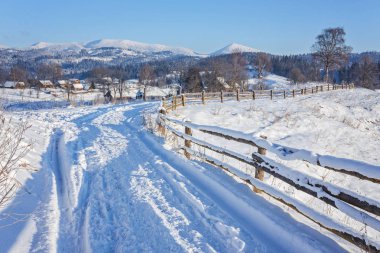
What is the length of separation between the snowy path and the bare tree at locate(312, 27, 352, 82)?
53669 millimetres

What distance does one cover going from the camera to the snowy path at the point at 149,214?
4.32 m

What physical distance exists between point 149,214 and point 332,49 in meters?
56.9

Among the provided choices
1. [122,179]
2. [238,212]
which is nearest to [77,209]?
[122,179]

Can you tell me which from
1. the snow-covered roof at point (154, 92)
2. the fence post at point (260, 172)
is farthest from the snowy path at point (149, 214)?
the snow-covered roof at point (154, 92)

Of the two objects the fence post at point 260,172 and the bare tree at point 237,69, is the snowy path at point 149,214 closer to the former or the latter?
the fence post at point 260,172

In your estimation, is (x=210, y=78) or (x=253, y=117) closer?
(x=253, y=117)

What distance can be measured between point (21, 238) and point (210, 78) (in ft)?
Answer: 188

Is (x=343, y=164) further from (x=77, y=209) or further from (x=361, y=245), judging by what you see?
(x=77, y=209)

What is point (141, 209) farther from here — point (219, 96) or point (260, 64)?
point (260, 64)

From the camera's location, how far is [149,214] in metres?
5.20

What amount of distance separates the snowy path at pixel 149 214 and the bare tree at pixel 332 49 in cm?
5367

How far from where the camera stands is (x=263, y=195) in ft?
20.1

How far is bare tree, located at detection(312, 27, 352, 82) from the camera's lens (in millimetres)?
53688

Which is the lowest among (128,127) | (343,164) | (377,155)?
(377,155)
